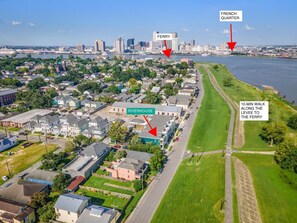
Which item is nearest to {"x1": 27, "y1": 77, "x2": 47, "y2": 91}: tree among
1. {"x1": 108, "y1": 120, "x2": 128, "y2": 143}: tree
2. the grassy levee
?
{"x1": 108, "y1": 120, "x2": 128, "y2": 143}: tree

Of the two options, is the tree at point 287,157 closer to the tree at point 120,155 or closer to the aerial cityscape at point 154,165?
the aerial cityscape at point 154,165

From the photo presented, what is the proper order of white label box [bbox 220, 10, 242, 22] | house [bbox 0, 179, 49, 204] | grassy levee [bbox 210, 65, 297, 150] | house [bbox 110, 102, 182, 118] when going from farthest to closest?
house [bbox 110, 102, 182, 118] < grassy levee [bbox 210, 65, 297, 150] < house [bbox 0, 179, 49, 204] < white label box [bbox 220, 10, 242, 22]

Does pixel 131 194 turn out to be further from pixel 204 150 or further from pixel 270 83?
pixel 270 83

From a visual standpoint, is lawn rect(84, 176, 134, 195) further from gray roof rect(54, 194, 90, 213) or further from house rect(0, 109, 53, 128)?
house rect(0, 109, 53, 128)

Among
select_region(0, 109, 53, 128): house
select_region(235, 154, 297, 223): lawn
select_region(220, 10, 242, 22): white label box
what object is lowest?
select_region(235, 154, 297, 223): lawn

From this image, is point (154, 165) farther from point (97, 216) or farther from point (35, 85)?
point (35, 85)

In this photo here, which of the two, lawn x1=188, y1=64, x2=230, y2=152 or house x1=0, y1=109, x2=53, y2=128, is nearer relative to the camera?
lawn x1=188, y1=64, x2=230, y2=152
